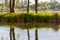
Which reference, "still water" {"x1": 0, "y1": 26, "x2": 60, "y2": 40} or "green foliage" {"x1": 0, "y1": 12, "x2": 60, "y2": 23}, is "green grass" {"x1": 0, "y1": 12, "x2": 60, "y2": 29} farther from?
"still water" {"x1": 0, "y1": 26, "x2": 60, "y2": 40}

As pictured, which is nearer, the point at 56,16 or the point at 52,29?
the point at 52,29

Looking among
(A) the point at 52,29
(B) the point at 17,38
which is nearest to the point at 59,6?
(A) the point at 52,29

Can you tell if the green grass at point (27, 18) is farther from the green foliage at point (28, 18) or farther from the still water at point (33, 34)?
the still water at point (33, 34)

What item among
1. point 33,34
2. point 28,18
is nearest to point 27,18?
point 28,18

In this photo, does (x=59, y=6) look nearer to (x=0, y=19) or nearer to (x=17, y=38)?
(x=0, y=19)

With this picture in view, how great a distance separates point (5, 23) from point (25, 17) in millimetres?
1398

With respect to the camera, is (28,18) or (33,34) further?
(28,18)

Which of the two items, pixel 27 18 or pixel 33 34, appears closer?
pixel 33 34

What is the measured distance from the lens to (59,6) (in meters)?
43.4

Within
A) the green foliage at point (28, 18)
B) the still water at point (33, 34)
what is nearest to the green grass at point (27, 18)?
the green foliage at point (28, 18)

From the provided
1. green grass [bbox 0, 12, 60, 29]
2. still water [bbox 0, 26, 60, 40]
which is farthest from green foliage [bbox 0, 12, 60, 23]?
still water [bbox 0, 26, 60, 40]

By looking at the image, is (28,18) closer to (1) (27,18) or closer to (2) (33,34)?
(1) (27,18)

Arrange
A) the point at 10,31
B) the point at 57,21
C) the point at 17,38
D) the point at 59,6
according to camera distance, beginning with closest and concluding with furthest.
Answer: the point at 17,38 < the point at 10,31 < the point at 57,21 < the point at 59,6

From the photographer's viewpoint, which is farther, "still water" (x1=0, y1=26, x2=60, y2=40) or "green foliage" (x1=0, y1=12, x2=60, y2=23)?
"green foliage" (x1=0, y1=12, x2=60, y2=23)
